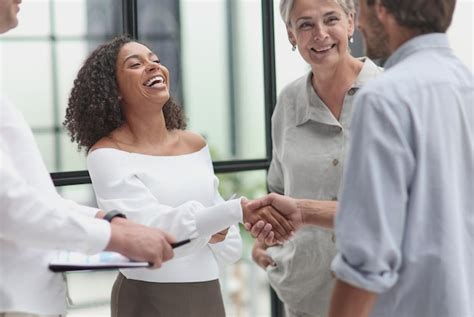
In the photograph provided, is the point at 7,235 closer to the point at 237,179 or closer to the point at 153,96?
the point at 153,96

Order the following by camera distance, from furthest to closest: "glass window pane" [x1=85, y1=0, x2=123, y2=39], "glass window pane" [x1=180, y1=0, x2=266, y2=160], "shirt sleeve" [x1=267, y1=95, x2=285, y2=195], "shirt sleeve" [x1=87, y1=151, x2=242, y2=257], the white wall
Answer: the white wall → "glass window pane" [x1=180, y1=0, x2=266, y2=160] → "glass window pane" [x1=85, y1=0, x2=123, y2=39] → "shirt sleeve" [x1=267, y1=95, x2=285, y2=195] → "shirt sleeve" [x1=87, y1=151, x2=242, y2=257]

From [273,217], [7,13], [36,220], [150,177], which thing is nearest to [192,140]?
[150,177]

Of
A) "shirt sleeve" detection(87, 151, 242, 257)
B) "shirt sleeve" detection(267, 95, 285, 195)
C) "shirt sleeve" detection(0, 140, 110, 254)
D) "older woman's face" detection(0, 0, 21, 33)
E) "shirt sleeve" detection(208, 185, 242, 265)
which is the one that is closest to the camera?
"shirt sleeve" detection(0, 140, 110, 254)

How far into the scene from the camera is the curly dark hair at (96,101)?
2.56 meters

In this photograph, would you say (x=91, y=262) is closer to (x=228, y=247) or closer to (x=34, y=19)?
(x=228, y=247)

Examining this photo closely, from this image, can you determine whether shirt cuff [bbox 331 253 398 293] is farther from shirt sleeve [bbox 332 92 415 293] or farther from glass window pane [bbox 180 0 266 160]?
glass window pane [bbox 180 0 266 160]

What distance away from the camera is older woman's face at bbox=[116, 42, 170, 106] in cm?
255

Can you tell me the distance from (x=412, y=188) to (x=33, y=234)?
2.56 feet

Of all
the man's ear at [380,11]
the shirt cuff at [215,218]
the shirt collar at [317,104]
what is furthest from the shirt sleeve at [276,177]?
the man's ear at [380,11]

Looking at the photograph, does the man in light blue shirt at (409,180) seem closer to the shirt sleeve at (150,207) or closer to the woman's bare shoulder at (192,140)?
the shirt sleeve at (150,207)

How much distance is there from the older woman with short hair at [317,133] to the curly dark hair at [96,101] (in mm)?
562

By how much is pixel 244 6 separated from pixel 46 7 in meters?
0.90

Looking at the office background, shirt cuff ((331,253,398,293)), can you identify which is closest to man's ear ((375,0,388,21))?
shirt cuff ((331,253,398,293))

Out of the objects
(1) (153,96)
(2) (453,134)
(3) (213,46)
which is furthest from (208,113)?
(2) (453,134)
